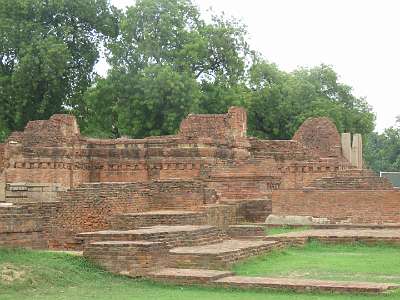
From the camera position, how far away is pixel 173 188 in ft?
65.6

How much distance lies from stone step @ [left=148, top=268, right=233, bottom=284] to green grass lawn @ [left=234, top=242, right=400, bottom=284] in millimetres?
755

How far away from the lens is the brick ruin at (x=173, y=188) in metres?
14.8

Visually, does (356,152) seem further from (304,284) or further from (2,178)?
(304,284)

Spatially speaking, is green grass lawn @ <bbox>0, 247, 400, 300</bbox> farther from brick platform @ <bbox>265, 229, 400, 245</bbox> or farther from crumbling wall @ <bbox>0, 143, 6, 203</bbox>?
crumbling wall @ <bbox>0, 143, 6, 203</bbox>

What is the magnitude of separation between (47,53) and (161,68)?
4.85 m

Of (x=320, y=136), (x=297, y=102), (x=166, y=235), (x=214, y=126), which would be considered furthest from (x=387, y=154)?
(x=166, y=235)

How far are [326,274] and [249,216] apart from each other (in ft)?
25.8

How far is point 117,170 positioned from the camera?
24.5 meters

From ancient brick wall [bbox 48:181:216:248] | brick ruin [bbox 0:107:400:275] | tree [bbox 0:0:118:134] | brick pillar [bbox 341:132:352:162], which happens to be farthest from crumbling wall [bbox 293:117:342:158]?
tree [bbox 0:0:118:134]

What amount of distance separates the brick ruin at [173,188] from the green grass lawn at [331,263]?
0.51 m

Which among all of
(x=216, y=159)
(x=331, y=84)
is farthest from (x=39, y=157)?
(x=331, y=84)

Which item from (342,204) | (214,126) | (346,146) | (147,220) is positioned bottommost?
(147,220)

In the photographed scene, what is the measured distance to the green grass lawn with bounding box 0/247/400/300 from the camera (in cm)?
1102

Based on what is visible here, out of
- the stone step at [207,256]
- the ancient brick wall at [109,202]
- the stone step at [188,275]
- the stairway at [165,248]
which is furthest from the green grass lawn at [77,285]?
the ancient brick wall at [109,202]
